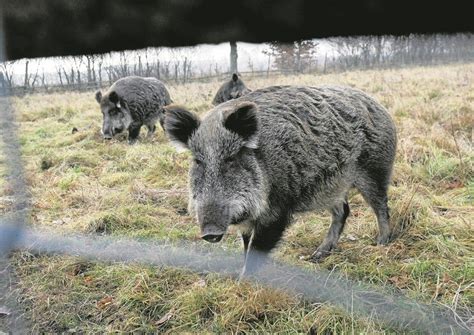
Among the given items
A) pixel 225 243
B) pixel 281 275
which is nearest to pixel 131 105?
pixel 225 243

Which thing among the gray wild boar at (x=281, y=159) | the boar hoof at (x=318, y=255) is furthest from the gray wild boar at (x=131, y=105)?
the boar hoof at (x=318, y=255)

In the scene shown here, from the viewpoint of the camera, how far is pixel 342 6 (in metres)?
0.52

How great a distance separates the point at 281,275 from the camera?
4070 mm

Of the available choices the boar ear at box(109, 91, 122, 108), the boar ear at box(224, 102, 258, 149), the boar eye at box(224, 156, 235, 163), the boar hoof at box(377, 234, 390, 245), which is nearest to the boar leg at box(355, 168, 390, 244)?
the boar hoof at box(377, 234, 390, 245)

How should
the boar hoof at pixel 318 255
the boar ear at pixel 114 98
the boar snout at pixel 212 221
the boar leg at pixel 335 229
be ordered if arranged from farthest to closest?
the boar ear at pixel 114 98 → the boar leg at pixel 335 229 → the boar hoof at pixel 318 255 → the boar snout at pixel 212 221

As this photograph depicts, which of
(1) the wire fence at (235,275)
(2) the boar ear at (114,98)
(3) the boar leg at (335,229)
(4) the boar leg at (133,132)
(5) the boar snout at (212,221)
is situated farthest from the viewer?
(4) the boar leg at (133,132)

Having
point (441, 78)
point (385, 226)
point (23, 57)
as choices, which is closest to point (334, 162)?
point (385, 226)

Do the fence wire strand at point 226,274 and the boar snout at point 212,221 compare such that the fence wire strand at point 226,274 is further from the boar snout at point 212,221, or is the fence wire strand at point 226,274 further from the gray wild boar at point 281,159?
the boar snout at point 212,221

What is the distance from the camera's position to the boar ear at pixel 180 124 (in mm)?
3680

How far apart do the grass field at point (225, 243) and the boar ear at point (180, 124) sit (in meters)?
1.12

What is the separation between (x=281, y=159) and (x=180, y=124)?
92cm

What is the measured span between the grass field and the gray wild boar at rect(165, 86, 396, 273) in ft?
1.34

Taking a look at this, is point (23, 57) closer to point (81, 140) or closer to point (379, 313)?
point (379, 313)

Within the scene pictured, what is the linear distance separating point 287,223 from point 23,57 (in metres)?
3.52
